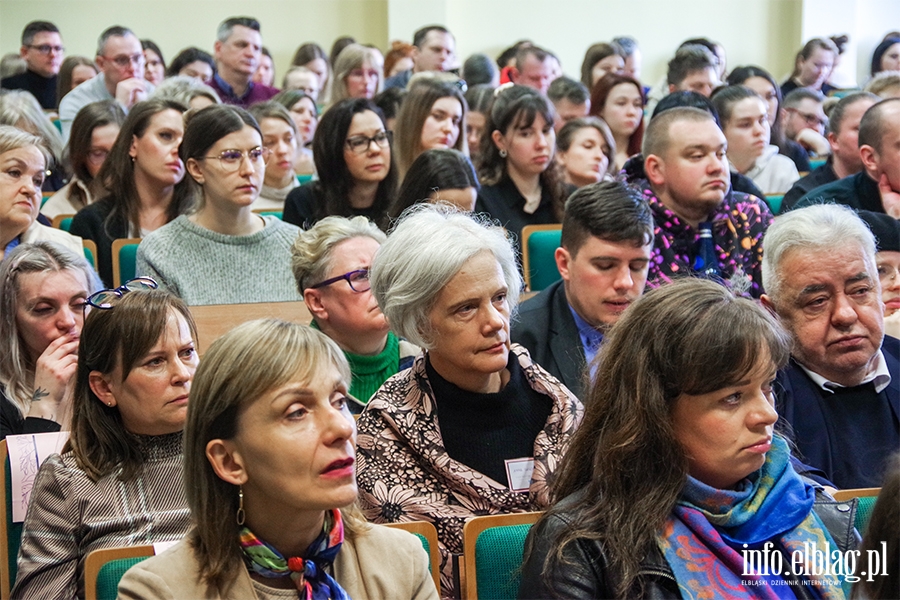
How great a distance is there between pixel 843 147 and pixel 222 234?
2596 mm

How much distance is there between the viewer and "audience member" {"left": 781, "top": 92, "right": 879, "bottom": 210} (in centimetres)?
436

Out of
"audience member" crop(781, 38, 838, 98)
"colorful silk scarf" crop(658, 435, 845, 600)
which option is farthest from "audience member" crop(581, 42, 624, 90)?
"colorful silk scarf" crop(658, 435, 845, 600)

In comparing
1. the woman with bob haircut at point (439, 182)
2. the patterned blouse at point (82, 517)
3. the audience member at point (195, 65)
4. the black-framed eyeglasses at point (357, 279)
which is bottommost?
the patterned blouse at point (82, 517)

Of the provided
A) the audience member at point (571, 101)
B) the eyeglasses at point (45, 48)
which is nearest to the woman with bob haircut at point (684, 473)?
the audience member at point (571, 101)

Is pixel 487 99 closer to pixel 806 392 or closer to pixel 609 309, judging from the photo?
pixel 609 309

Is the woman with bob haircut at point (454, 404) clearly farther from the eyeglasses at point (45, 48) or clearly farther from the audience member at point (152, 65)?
the eyeglasses at point (45, 48)

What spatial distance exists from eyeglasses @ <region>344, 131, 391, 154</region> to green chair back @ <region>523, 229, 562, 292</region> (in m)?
0.70

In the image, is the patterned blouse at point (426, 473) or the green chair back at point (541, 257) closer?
the patterned blouse at point (426, 473)

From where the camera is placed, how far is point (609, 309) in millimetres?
2629

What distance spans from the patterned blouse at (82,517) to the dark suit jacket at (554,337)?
970mm

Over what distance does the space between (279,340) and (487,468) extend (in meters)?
0.67

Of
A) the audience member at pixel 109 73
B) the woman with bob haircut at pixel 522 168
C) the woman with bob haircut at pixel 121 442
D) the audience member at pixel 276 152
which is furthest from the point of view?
the audience member at pixel 109 73

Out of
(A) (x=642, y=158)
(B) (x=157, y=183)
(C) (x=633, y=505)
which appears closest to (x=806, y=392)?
(C) (x=633, y=505)

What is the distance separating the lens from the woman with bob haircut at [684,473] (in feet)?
5.00
